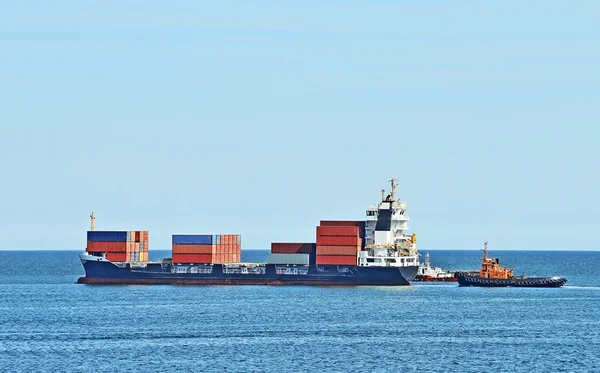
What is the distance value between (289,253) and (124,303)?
29.1 m

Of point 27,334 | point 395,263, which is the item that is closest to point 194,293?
point 395,263

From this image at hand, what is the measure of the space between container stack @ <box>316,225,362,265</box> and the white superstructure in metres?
1.44

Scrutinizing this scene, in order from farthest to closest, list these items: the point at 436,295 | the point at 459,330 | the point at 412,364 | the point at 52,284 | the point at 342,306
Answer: the point at 52,284, the point at 436,295, the point at 342,306, the point at 459,330, the point at 412,364

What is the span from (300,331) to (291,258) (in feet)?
158

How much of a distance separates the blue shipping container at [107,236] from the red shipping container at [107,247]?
1.38ft

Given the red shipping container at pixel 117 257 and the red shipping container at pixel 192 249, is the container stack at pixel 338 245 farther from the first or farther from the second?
the red shipping container at pixel 117 257

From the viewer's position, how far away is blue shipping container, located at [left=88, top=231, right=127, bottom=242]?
446 ft

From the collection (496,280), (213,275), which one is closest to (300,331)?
(213,275)

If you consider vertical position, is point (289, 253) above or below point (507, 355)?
above

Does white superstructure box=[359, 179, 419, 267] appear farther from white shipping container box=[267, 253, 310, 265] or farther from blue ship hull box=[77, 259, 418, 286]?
white shipping container box=[267, 253, 310, 265]

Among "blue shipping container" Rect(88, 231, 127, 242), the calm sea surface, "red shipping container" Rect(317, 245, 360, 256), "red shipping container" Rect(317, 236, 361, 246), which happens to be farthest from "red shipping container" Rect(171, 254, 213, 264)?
"red shipping container" Rect(317, 236, 361, 246)

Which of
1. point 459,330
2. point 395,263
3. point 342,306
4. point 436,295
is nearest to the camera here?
point 459,330

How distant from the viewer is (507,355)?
236ft

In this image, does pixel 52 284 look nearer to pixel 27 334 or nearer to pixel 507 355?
pixel 27 334
